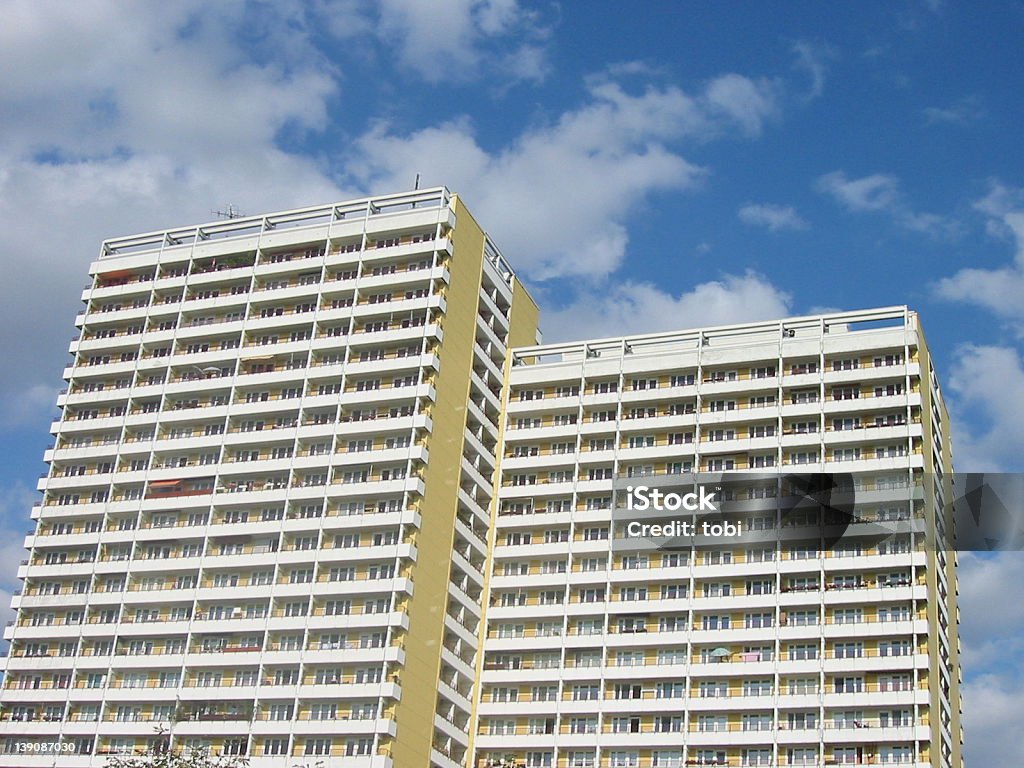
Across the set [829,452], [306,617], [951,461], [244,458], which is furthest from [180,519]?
[951,461]

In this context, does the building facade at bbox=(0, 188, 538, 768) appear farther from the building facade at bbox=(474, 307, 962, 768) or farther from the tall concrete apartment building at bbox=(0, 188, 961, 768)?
the building facade at bbox=(474, 307, 962, 768)

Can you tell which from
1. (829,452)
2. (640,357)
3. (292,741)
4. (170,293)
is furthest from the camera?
(170,293)

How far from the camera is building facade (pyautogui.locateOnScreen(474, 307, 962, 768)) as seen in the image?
92.8 m

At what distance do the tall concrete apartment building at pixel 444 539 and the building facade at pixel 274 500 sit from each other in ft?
0.85

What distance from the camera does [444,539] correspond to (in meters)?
101

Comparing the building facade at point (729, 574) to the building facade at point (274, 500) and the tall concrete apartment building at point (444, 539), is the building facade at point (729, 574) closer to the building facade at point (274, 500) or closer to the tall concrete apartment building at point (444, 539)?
the tall concrete apartment building at point (444, 539)

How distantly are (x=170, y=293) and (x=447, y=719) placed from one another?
1683 inches

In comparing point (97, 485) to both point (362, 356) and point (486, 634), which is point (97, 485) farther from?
point (486, 634)

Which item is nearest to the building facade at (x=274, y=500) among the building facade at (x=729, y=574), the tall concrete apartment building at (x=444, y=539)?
the tall concrete apartment building at (x=444, y=539)

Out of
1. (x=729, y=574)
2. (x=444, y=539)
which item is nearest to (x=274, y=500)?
(x=444, y=539)

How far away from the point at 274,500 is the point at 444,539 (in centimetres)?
1262

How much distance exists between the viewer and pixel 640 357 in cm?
10919

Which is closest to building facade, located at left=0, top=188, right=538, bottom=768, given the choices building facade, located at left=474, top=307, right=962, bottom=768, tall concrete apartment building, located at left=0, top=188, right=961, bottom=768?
tall concrete apartment building, located at left=0, top=188, right=961, bottom=768

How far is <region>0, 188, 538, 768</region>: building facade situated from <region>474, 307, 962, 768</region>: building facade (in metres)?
4.19
